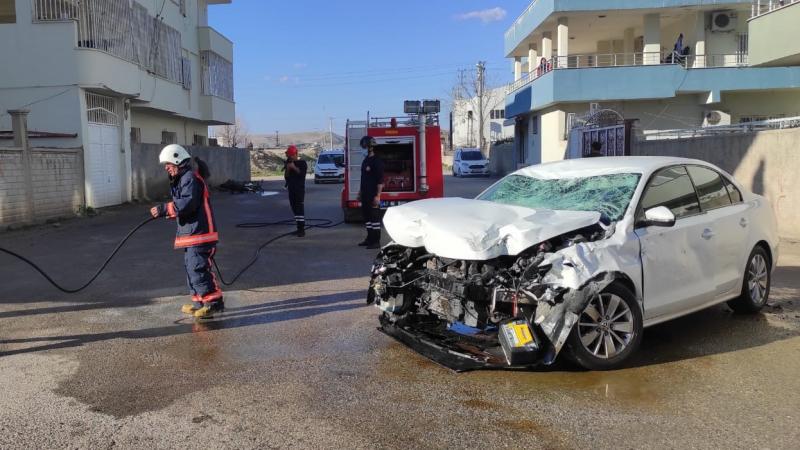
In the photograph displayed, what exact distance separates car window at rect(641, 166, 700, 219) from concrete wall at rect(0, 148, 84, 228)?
1374cm

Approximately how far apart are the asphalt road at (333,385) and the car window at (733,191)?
3.96 ft

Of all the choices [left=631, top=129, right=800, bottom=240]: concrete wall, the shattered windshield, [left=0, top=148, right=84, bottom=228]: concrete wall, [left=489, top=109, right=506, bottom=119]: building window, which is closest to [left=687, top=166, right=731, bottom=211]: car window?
the shattered windshield

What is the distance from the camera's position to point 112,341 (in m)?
6.07

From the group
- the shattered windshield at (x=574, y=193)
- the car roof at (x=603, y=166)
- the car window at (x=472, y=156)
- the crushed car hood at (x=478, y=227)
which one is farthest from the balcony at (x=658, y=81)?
the crushed car hood at (x=478, y=227)

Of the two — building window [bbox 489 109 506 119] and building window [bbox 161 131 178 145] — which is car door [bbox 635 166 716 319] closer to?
building window [bbox 161 131 178 145]

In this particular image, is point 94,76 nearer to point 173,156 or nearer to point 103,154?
point 103,154

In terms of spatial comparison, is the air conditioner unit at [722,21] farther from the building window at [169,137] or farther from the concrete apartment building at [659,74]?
the building window at [169,137]

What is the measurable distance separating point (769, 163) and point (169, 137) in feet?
81.0

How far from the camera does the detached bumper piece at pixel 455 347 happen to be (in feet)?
15.5

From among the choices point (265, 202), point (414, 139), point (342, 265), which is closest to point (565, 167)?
point (342, 265)

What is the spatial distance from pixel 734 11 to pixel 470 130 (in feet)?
172

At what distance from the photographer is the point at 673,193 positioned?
5.72 meters

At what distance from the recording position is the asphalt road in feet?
12.8

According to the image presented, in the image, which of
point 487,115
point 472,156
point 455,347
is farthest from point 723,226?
point 487,115
